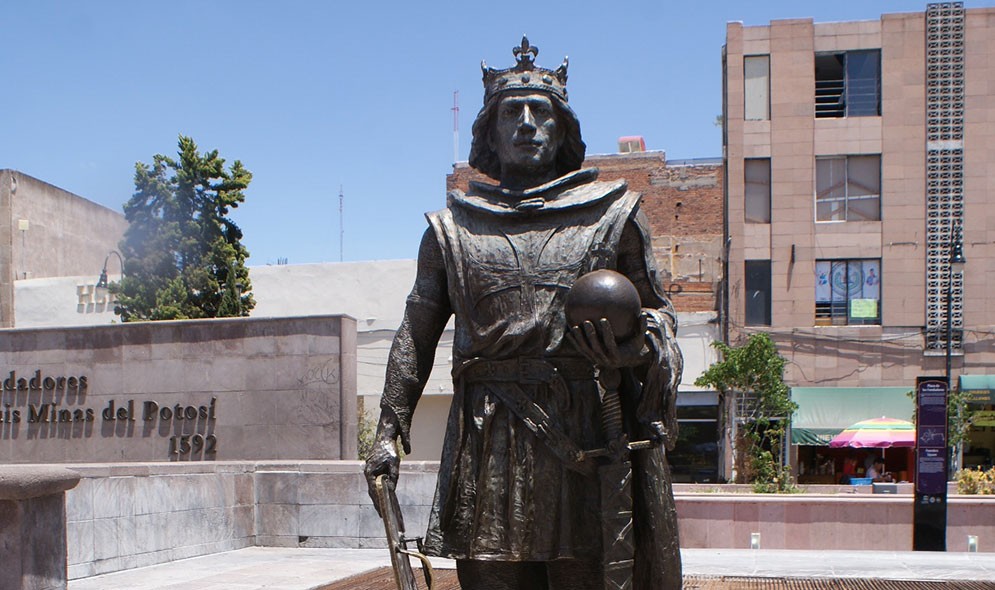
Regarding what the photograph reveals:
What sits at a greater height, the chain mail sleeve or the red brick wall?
the red brick wall

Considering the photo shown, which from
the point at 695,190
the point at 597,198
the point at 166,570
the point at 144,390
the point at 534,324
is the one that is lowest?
the point at 166,570

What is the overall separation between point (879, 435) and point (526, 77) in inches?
936

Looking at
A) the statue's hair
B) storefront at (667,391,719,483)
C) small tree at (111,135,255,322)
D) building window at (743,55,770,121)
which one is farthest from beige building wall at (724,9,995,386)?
the statue's hair

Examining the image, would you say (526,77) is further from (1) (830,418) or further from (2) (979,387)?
(2) (979,387)

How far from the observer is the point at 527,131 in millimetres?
4312

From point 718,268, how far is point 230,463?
Answer: 80.5ft

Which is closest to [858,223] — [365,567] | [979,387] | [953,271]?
[953,271]

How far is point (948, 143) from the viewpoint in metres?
31.3

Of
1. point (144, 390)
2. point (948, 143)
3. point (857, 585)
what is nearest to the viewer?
point (857, 585)

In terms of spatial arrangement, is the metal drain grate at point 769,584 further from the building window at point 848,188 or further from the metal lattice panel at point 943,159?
the building window at point 848,188

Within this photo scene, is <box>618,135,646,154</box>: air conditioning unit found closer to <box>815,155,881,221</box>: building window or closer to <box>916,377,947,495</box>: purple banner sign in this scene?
<box>815,155,881,221</box>: building window

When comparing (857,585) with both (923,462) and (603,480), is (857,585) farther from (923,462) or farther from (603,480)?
(603,480)

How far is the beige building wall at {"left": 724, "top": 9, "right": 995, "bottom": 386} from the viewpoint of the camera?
102ft

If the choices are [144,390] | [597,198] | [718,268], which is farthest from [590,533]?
[718,268]
